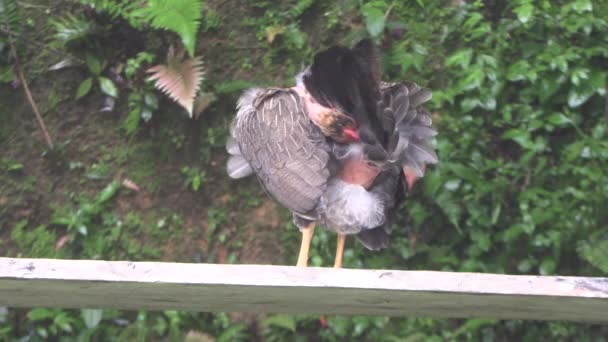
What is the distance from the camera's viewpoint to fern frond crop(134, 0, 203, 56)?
388 centimetres

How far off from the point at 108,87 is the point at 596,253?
278cm

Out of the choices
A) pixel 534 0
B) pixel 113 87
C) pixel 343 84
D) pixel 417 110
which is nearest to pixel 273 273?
pixel 343 84

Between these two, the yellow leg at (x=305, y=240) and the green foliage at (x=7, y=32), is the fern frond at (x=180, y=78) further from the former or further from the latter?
the yellow leg at (x=305, y=240)

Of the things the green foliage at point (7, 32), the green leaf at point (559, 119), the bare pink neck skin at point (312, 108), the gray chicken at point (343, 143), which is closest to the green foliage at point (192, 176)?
the green foliage at point (7, 32)

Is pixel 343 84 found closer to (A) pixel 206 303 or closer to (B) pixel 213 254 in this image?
(A) pixel 206 303

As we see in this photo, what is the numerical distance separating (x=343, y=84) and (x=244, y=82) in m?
1.83

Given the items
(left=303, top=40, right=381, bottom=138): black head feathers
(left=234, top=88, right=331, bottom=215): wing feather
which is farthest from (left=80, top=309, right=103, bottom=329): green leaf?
(left=303, top=40, right=381, bottom=138): black head feathers

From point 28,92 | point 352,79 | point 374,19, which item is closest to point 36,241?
point 28,92

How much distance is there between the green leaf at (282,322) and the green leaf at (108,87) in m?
1.58

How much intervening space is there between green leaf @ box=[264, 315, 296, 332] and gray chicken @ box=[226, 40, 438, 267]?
957 millimetres

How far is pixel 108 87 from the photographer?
168 inches

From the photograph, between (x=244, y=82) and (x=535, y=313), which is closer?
(x=535, y=313)

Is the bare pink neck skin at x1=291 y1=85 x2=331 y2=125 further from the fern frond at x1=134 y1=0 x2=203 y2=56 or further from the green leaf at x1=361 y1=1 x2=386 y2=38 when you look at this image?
the green leaf at x1=361 y1=1 x2=386 y2=38

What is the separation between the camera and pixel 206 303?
219 centimetres
